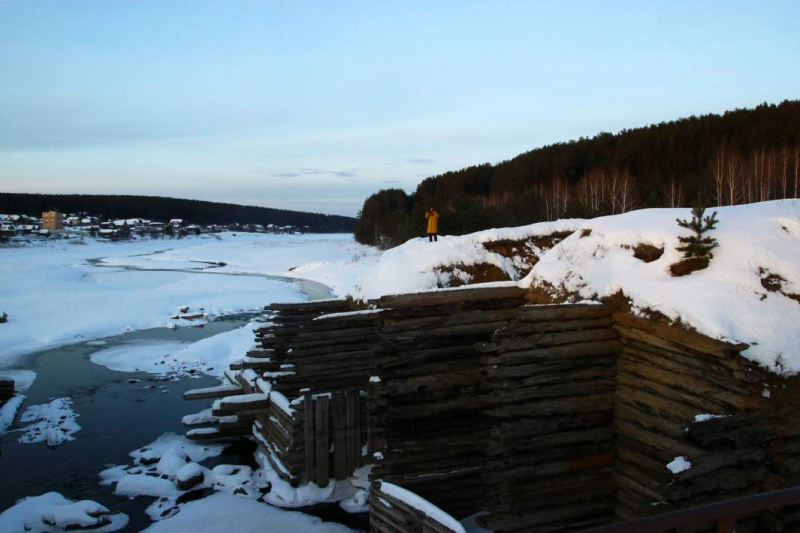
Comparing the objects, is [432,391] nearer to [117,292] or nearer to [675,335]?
[675,335]

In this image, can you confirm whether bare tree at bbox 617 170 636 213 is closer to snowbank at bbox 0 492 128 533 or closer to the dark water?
the dark water

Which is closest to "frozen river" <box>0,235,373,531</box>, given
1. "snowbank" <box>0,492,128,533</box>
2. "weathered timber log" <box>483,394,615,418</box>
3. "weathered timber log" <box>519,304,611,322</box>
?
"snowbank" <box>0,492,128,533</box>

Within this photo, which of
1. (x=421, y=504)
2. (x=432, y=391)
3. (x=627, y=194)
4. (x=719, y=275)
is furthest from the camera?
(x=627, y=194)

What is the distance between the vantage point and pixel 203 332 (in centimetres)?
2842

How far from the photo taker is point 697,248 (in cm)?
730

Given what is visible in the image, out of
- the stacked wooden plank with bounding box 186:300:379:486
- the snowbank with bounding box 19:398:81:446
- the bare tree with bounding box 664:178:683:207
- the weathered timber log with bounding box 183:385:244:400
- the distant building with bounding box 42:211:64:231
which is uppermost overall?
the bare tree with bounding box 664:178:683:207

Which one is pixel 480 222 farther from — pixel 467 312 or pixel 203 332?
pixel 467 312

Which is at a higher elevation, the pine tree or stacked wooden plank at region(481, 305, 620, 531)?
the pine tree

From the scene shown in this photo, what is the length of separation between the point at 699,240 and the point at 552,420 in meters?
3.03

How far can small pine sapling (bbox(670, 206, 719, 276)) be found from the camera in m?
7.25

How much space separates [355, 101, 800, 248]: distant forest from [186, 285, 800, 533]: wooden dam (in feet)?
70.5

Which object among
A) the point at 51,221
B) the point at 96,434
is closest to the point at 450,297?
the point at 96,434

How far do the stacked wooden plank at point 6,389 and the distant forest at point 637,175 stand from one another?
2011 cm

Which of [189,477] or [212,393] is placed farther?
[212,393]
